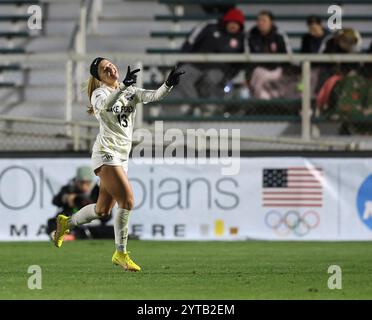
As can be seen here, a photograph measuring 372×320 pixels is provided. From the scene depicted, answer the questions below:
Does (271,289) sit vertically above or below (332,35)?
below

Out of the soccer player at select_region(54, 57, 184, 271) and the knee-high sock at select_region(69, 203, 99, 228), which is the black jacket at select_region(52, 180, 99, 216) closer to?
the knee-high sock at select_region(69, 203, 99, 228)

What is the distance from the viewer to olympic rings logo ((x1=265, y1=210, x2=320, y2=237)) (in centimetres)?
1639

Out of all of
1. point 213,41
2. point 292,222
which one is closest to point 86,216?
point 292,222

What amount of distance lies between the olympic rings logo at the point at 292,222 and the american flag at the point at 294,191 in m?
0.13

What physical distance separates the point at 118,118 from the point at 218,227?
233 inches

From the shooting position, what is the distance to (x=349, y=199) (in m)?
16.4

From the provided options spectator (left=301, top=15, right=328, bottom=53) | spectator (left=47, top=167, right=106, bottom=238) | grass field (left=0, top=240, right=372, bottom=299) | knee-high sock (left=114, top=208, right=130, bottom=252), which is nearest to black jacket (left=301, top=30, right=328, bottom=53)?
spectator (left=301, top=15, right=328, bottom=53)

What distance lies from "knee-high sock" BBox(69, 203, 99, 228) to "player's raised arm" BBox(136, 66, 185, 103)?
4.03 feet

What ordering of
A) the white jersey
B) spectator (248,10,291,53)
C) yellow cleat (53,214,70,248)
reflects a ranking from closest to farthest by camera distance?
the white jersey < yellow cleat (53,214,70,248) < spectator (248,10,291,53)

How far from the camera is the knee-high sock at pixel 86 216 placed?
37.4 feet

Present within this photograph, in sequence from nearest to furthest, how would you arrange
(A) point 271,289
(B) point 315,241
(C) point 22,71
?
(A) point 271,289 → (B) point 315,241 → (C) point 22,71
